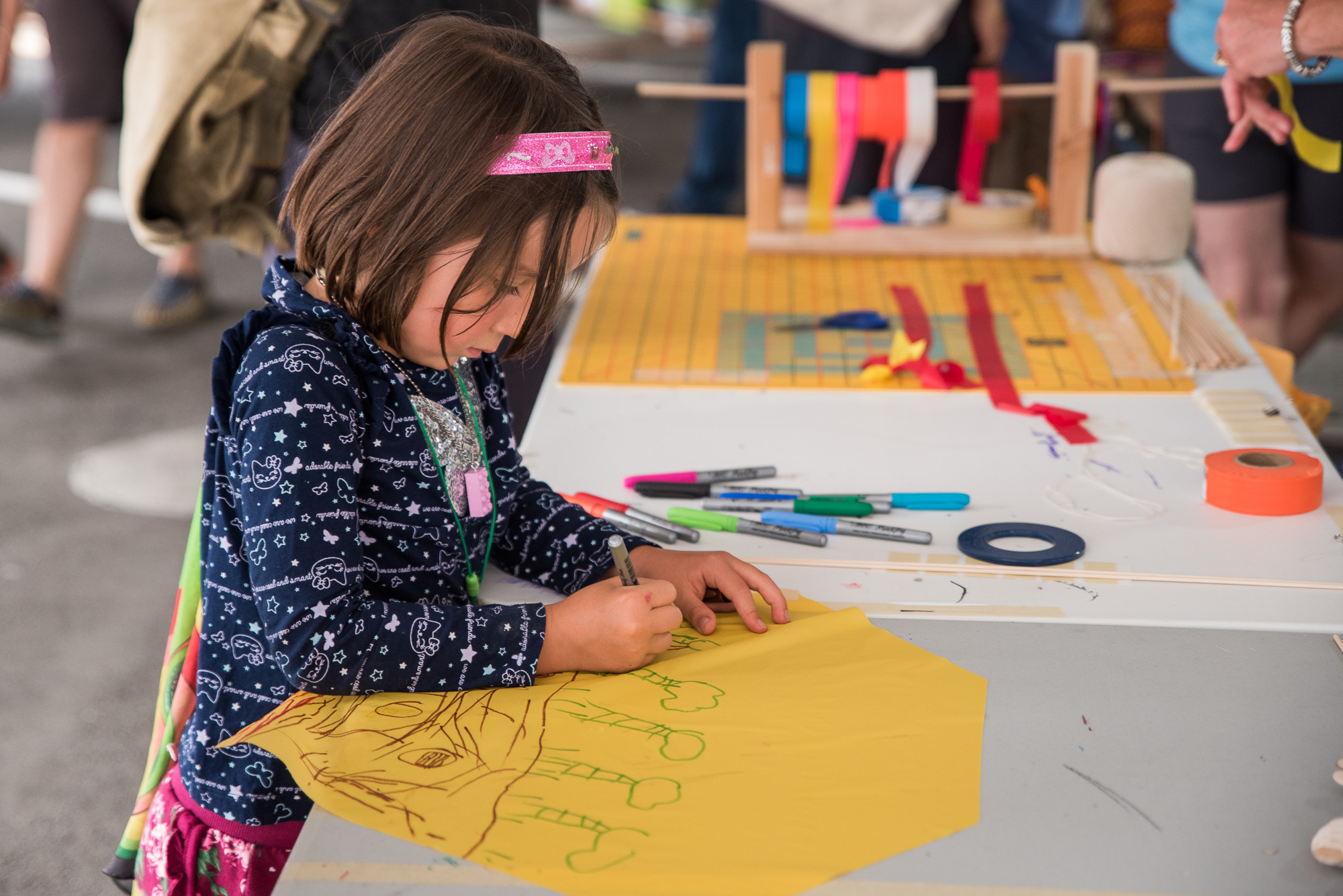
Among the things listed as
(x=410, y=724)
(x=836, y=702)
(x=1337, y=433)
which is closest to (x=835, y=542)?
(x=836, y=702)

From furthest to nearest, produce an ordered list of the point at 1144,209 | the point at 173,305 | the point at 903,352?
the point at 173,305
the point at 1144,209
the point at 903,352

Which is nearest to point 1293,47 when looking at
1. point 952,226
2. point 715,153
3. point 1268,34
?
point 1268,34

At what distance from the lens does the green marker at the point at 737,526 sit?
921 mm

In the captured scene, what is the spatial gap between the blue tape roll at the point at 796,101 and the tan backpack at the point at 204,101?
628mm

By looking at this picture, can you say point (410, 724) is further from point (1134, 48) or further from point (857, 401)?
point (1134, 48)

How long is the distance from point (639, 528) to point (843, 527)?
161mm

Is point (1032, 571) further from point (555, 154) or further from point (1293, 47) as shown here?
point (1293, 47)

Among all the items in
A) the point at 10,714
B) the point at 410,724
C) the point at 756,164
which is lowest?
the point at 10,714

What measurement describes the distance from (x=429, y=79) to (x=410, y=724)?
398 mm

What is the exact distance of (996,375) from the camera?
1.25 metres

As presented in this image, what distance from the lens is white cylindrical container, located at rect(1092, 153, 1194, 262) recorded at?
1549 millimetres

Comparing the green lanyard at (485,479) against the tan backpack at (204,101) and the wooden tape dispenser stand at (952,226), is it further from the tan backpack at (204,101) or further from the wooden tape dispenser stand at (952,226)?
the wooden tape dispenser stand at (952,226)

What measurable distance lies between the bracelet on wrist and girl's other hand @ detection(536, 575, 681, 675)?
87 centimetres

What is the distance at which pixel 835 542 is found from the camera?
925 millimetres
